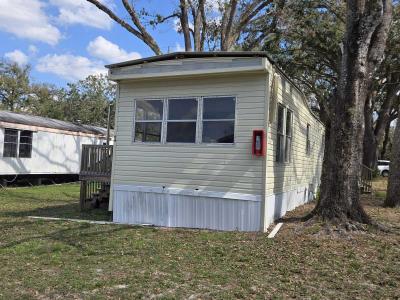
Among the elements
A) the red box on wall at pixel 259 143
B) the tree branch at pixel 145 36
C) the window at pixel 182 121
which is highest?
the tree branch at pixel 145 36

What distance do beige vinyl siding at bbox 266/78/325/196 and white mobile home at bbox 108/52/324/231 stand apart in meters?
0.06

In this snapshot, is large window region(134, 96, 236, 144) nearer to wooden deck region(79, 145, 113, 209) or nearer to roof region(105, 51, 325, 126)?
roof region(105, 51, 325, 126)

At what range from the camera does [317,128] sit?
1576cm

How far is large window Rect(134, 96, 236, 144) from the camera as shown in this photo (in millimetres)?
8312

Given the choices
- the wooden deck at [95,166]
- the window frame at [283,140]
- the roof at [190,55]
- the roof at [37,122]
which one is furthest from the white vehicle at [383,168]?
the roof at [190,55]

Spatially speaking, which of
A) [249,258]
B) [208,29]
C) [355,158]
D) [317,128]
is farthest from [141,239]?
[208,29]

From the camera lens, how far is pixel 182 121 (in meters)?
8.70

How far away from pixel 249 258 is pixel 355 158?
11.4 ft

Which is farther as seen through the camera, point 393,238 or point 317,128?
point 317,128

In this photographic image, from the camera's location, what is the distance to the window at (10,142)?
16.2 metres

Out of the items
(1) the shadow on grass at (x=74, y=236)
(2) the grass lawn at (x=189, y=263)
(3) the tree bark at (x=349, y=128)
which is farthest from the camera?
(3) the tree bark at (x=349, y=128)

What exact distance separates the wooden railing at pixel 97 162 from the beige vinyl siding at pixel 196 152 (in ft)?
3.55

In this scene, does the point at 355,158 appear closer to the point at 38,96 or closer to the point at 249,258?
the point at 249,258

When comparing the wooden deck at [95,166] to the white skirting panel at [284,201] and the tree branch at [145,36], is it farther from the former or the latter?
the tree branch at [145,36]
